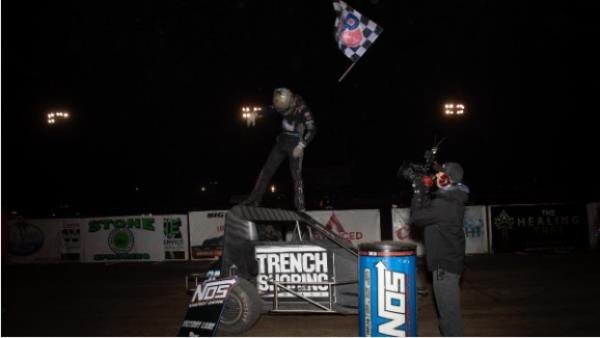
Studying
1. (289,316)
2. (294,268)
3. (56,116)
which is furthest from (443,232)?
(56,116)

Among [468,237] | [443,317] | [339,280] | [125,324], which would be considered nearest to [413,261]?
[443,317]

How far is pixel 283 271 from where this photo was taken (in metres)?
5.94

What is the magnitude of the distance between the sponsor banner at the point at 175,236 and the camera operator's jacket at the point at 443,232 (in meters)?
11.4

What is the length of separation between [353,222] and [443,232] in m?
9.71

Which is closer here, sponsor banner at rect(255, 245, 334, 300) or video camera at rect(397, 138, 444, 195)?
video camera at rect(397, 138, 444, 195)

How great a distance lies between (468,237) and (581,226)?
343 cm

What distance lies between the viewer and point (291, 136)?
6.68 metres

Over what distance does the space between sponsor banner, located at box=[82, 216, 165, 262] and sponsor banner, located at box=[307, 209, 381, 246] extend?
5.25 m

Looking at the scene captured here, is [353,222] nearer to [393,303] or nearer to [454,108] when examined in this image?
[393,303]

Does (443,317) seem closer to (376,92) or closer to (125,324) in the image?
(125,324)

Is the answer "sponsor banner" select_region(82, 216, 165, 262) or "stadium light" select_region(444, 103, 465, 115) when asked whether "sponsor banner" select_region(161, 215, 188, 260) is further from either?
"stadium light" select_region(444, 103, 465, 115)

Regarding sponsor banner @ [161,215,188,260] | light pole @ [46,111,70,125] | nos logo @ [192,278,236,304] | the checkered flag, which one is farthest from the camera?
light pole @ [46,111,70,125]

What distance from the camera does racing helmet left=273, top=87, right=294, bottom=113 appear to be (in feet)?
21.1

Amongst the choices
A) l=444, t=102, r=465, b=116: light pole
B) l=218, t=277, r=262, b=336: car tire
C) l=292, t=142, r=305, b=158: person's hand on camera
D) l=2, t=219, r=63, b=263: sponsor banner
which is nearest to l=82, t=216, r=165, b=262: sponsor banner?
l=2, t=219, r=63, b=263: sponsor banner
